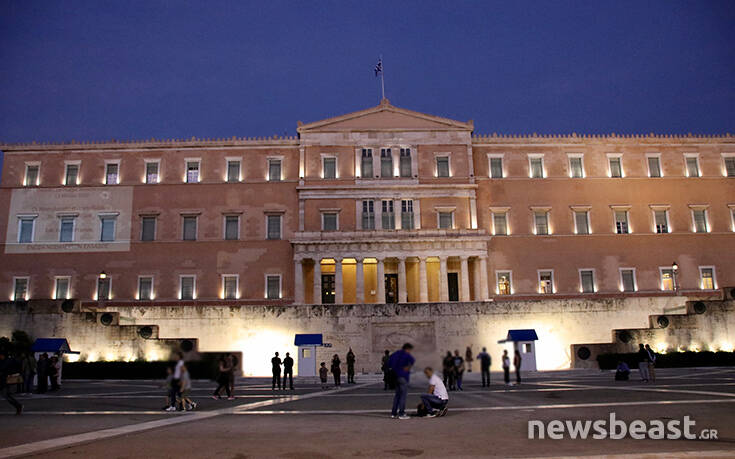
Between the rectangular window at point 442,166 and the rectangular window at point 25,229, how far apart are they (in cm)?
3217

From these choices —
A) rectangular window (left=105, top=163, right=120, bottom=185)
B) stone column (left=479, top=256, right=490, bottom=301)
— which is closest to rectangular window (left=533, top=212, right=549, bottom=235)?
stone column (left=479, top=256, right=490, bottom=301)

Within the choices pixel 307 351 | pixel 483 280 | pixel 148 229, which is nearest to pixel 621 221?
pixel 483 280

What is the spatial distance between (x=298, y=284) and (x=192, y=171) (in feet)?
43.3

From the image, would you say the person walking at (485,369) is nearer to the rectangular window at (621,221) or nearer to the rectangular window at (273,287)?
the rectangular window at (273,287)

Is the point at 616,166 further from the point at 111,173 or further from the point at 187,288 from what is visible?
the point at 111,173

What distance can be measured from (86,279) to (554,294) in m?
35.8

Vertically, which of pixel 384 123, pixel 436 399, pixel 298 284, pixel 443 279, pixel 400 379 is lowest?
pixel 436 399

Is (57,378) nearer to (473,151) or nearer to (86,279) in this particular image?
(86,279)

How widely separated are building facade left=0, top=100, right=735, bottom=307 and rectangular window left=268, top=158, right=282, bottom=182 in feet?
0.39

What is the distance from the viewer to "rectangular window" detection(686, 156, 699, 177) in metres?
48.8

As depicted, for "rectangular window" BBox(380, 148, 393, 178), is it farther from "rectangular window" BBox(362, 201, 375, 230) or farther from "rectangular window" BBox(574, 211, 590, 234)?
"rectangular window" BBox(574, 211, 590, 234)

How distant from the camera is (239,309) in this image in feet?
116

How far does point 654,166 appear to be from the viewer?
48.9 meters

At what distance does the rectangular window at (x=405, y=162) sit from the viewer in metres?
47.0
